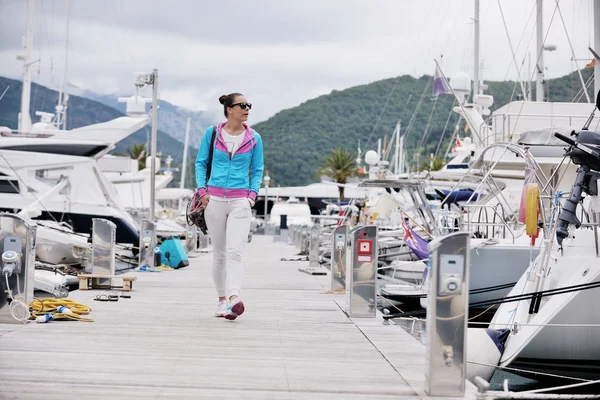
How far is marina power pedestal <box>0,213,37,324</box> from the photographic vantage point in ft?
26.0

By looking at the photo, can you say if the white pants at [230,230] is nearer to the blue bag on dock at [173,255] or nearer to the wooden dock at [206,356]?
the wooden dock at [206,356]

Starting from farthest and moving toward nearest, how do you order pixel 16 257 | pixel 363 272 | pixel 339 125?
pixel 339 125 → pixel 363 272 → pixel 16 257

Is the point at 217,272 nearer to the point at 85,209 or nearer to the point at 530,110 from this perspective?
the point at 530,110

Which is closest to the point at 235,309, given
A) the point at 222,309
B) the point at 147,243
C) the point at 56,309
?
the point at 222,309

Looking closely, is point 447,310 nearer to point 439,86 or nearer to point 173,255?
point 173,255

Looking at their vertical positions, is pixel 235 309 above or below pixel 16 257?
below

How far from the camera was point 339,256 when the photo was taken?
519 inches

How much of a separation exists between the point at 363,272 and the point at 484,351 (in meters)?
1.81

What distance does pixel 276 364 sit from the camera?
21.7 ft

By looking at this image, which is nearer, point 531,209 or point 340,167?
point 531,209

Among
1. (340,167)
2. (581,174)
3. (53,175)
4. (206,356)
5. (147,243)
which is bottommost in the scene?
(206,356)

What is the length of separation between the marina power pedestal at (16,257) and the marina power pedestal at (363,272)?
141 inches

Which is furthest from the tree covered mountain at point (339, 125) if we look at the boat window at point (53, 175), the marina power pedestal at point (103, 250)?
the marina power pedestal at point (103, 250)

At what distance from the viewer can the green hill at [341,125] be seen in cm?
11838
